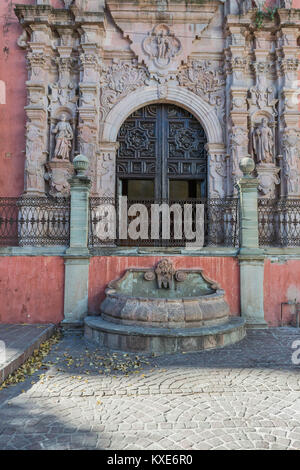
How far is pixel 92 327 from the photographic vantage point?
4.99m

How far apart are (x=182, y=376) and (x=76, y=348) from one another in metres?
1.81

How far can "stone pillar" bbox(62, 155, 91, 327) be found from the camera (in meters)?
5.79

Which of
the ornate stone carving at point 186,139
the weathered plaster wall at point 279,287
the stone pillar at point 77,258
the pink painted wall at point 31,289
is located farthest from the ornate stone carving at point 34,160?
the weathered plaster wall at point 279,287

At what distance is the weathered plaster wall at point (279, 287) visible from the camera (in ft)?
19.5

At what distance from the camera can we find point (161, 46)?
892 centimetres

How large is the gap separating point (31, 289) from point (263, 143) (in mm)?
6709

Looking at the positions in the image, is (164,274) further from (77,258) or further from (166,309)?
(77,258)

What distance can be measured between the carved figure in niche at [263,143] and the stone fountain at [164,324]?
4549 millimetres

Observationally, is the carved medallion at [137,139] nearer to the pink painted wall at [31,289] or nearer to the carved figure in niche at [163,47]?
the carved figure in niche at [163,47]

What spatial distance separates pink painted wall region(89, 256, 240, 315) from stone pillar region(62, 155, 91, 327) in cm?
16

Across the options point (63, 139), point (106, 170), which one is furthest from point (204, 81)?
point (63, 139)

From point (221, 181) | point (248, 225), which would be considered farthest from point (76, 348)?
point (221, 181)

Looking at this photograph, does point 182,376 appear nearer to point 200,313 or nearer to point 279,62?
point 200,313

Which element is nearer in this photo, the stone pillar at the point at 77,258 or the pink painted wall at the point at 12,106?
the stone pillar at the point at 77,258
